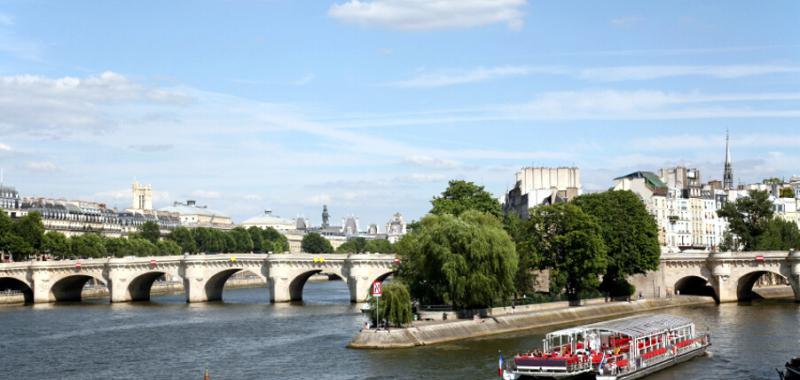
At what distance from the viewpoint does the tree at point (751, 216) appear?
382 ft

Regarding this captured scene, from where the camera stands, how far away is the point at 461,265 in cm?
6525

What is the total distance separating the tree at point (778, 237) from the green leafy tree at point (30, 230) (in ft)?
259

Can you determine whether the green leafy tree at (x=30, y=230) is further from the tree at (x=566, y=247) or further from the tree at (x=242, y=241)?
the tree at (x=566, y=247)

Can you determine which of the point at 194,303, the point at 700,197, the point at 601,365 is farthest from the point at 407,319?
the point at 700,197

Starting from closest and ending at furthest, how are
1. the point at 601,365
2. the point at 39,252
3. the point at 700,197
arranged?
the point at 601,365, the point at 39,252, the point at 700,197

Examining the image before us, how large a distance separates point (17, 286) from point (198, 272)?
25353mm

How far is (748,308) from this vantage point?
278 ft

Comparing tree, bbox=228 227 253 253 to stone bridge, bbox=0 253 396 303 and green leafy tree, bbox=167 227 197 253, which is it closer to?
green leafy tree, bbox=167 227 197 253

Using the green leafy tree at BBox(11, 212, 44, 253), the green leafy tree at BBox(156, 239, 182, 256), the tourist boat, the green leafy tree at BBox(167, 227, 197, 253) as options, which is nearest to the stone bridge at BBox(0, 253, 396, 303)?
the green leafy tree at BBox(11, 212, 44, 253)

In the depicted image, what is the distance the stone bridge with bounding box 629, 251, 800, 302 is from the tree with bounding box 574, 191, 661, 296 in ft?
10.5

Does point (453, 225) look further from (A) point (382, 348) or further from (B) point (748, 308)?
(B) point (748, 308)

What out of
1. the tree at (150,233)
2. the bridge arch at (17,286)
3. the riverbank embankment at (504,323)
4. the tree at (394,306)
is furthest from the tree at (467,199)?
the tree at (150,233)

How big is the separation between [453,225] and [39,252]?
2908 inches

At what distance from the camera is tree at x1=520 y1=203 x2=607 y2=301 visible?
78812 mm
